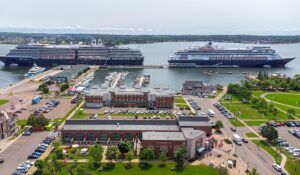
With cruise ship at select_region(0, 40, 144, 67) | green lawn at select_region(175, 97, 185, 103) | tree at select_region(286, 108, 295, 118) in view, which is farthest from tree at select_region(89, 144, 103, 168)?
cruise ship at select_region(0, 40, 144, 67)

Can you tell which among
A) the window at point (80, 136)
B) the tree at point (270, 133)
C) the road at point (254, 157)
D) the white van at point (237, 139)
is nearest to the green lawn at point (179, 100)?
the road at point (254, 157)

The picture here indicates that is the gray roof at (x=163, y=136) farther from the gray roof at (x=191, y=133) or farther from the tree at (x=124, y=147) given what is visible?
the tree at (x=124, y=147)

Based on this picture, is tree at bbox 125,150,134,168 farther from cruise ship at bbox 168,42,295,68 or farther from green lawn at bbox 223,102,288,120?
cruise ship at bbox 168,42,295,68

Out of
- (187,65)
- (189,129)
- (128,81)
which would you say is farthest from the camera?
(187,65)

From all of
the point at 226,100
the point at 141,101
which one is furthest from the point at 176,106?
the point at 226,100

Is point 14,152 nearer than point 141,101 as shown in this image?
Yes

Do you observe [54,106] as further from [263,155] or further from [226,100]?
[263,155]
